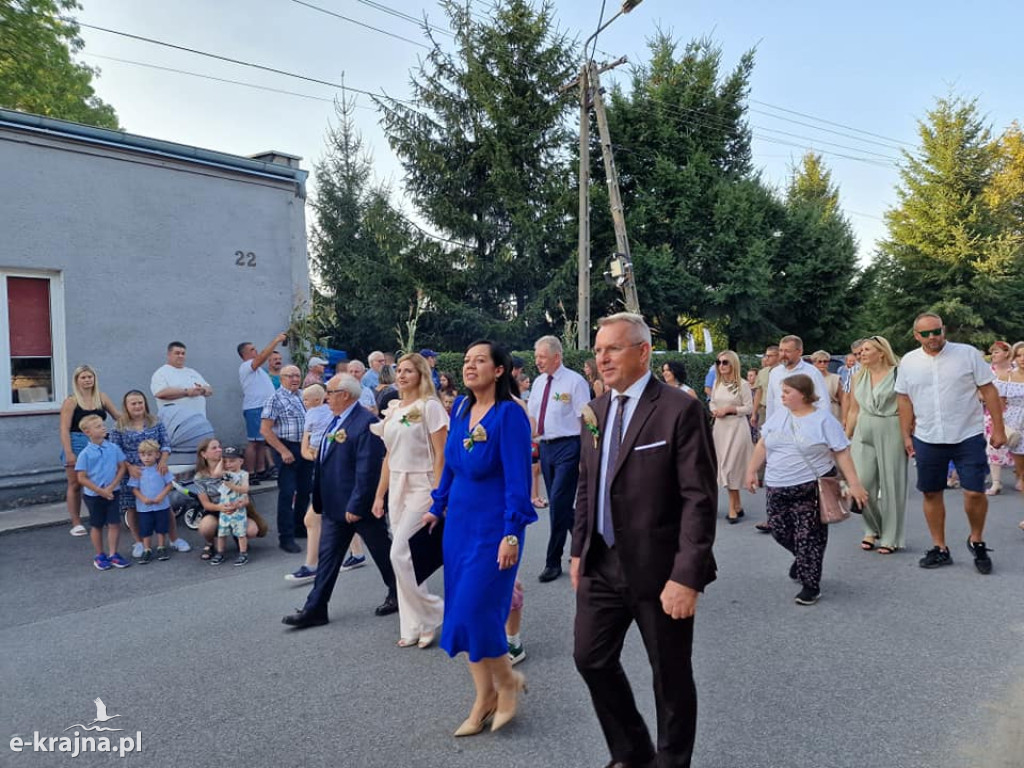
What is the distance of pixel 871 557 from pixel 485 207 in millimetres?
18745

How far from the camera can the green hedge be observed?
616 inches

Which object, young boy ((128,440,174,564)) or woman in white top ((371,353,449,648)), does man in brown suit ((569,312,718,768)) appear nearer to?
woman in white top ((371,353,449,648))

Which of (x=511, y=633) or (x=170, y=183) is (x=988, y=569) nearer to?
(x=511, y=633)

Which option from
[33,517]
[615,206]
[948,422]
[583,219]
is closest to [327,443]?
[948,422]

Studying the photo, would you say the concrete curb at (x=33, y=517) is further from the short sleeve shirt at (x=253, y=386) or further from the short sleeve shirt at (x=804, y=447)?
the short sleeve shirt at (x=804, y=447)

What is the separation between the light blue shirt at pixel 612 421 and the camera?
3021 mm

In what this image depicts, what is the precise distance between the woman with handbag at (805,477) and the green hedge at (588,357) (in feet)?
24.5

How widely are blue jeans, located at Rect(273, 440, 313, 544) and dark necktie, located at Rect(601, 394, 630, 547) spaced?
18.1 ft

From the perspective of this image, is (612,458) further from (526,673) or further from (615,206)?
(615,206)

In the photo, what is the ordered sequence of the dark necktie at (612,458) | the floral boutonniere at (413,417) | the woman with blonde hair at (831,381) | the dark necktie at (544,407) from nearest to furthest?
1. the dark necktie at (612,458)
2. the floral boutonniere at (413,417)
3. the dark necktie at (544,407)
4. the woman with blonde hair at (831,381)

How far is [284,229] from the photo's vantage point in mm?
12828

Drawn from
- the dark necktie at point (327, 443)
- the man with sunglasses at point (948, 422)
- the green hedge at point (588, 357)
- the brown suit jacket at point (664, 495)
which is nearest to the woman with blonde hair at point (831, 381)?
the man with sunglasses at point (948, 422)

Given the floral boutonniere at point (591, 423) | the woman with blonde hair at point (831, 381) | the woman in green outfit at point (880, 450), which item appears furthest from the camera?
the woman with blonde hair at point (831, 381)

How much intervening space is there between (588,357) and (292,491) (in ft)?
31.0
